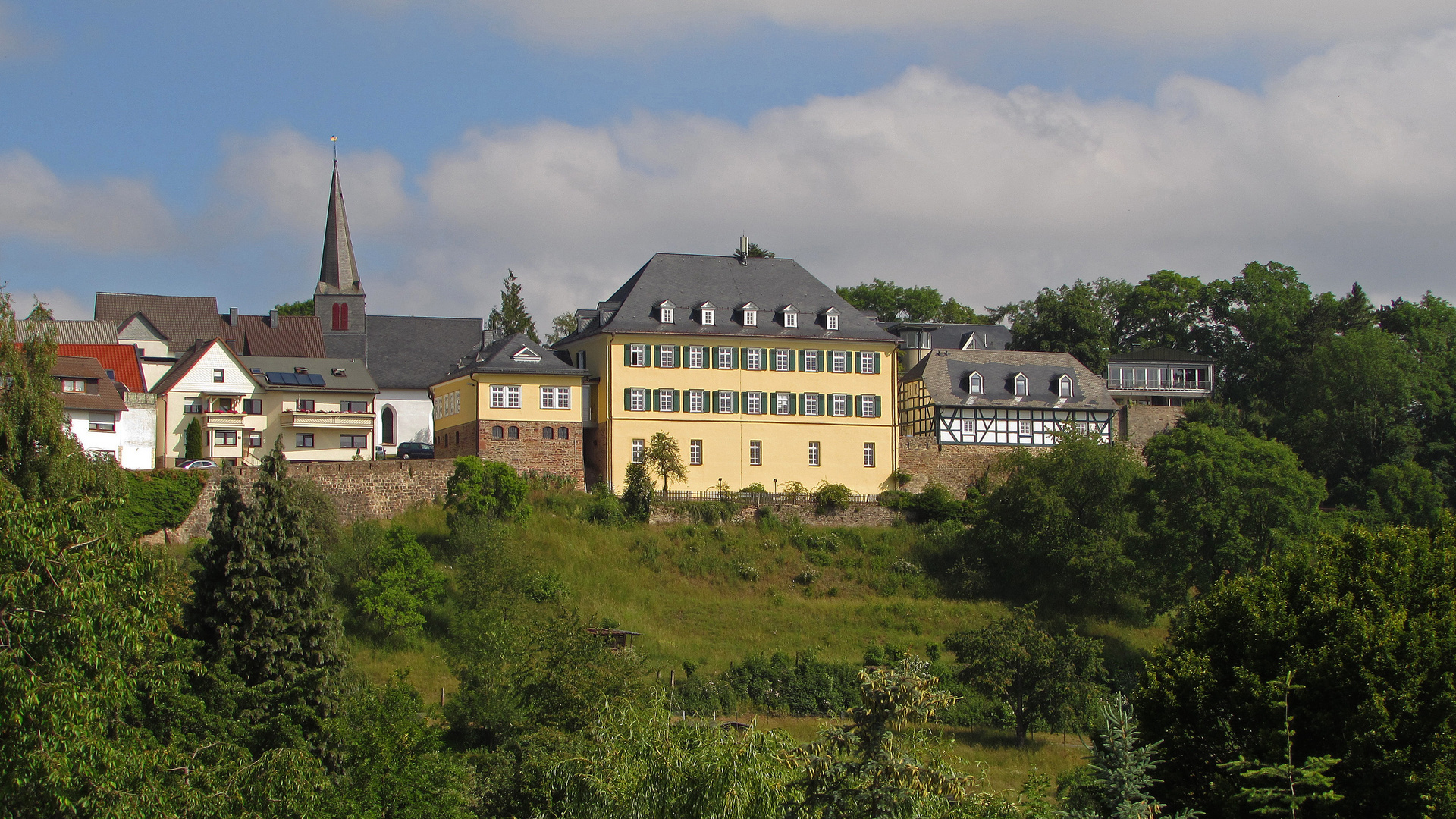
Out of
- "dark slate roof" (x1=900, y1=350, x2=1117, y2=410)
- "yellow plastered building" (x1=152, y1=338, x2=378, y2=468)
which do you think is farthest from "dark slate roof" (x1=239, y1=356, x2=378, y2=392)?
"dark slate roof" (x1=900, y1=350, x2=1117, y2=410)

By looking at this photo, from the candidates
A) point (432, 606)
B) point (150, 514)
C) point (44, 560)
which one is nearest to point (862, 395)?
point (432, 606)

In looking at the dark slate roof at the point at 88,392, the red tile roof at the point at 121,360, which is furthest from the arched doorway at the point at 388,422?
the dark slate roof at the point at 88,392

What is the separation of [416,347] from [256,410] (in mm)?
10637

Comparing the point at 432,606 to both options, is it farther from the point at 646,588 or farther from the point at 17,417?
the point at 17,417

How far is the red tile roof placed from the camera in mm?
57844

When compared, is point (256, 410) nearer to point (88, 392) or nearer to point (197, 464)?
point (88, 392)

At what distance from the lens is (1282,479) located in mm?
46344

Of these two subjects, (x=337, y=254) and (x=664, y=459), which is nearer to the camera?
(x=664, y=459)

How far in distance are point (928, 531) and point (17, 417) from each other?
3003 centimetres

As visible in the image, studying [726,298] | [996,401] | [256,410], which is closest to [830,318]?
[726,298]

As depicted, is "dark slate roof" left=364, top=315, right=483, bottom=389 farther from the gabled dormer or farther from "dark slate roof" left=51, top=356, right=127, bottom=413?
the gabled dormer

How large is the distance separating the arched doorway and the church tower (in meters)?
3.72

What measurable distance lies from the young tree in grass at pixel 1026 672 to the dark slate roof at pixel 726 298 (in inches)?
658

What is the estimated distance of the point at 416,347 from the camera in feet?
209
